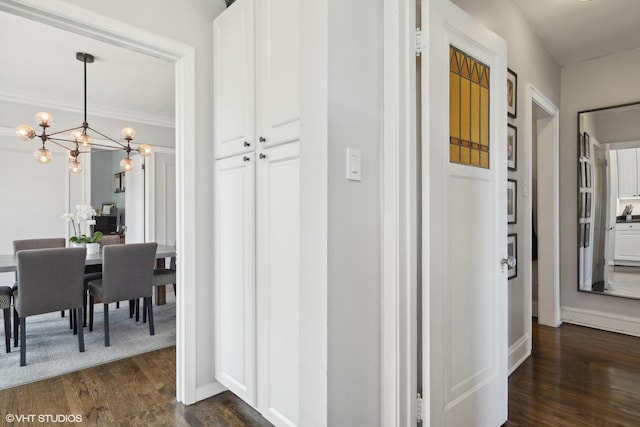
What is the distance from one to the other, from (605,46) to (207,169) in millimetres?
3623

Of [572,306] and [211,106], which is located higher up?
[211,106]

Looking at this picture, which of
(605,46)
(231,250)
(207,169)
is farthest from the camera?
(605,46)

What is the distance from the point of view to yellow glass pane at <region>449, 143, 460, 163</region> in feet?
5.09

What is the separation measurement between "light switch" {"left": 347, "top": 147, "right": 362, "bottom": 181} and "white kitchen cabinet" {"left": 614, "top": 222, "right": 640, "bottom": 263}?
3.25 m

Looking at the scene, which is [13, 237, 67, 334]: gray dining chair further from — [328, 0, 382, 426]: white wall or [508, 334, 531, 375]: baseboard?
[508, 334, 531, 375]: baseboard

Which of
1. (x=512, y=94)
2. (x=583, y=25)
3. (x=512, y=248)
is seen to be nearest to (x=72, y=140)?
(x=512, y=94)

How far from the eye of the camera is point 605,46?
3.08 m

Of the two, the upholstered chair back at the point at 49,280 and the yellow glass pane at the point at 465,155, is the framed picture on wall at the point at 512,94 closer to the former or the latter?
the yellow glass pane at the point at 465,155

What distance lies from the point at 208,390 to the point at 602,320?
3.61 metres

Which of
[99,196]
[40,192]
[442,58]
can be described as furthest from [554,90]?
[99,196]

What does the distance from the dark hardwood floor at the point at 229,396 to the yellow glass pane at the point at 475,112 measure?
1539mm

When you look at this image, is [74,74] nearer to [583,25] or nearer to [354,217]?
[354,217]

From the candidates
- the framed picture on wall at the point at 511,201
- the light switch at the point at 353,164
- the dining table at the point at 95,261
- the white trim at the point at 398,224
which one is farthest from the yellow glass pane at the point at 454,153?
the dining table at the point at 95,261

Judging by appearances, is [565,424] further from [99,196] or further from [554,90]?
[99,196]
